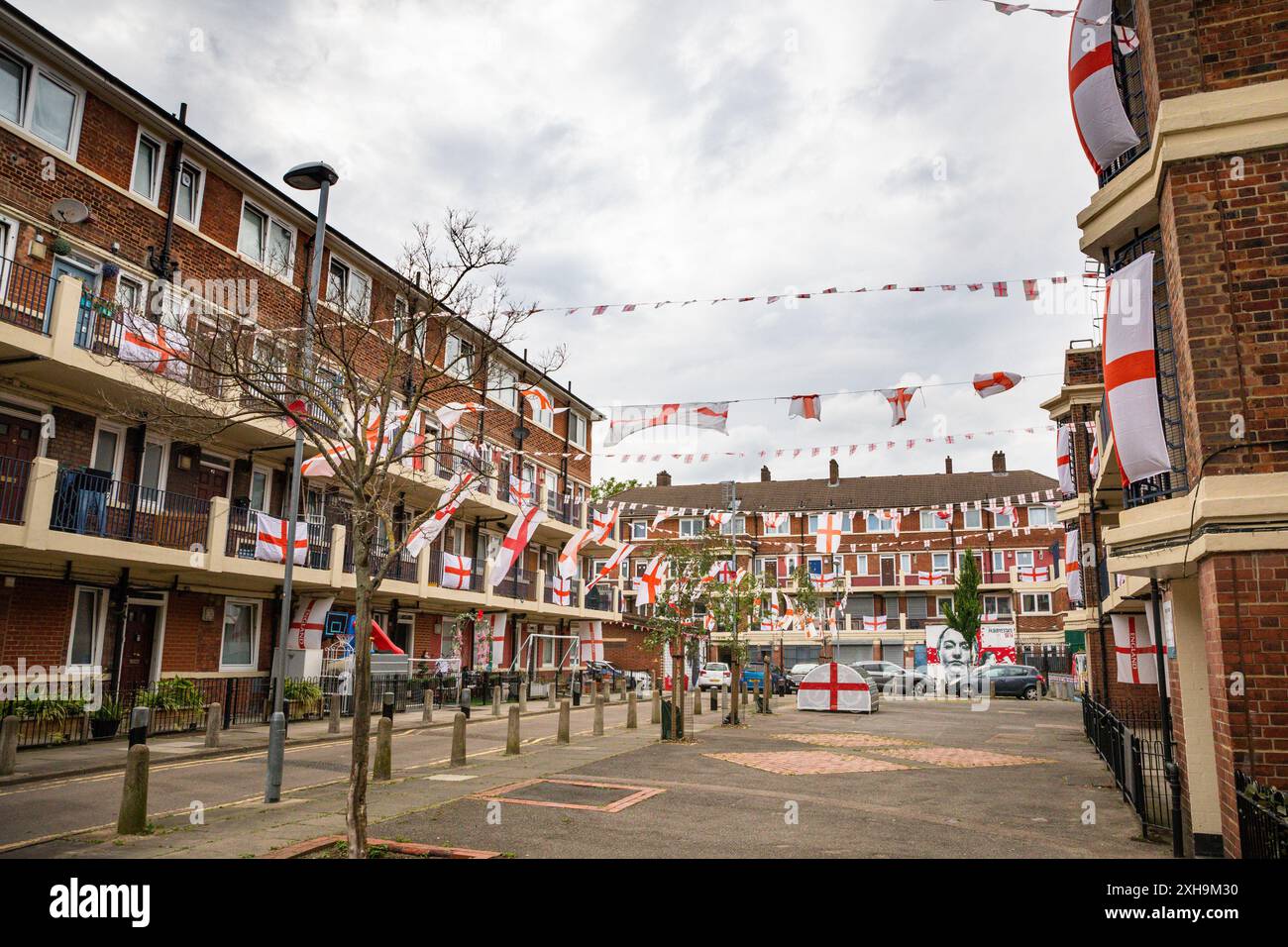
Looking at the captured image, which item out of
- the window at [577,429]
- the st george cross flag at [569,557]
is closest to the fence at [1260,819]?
the st george cross flag at [569,557]

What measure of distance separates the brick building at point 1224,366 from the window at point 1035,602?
49171 millimetres

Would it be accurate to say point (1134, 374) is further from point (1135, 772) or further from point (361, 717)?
point (361, 717)

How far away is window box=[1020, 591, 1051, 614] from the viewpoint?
2137 inches

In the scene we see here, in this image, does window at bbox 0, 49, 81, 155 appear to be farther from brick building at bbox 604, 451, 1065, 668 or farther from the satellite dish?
brick building at bbox 604, 451, 1065, 668

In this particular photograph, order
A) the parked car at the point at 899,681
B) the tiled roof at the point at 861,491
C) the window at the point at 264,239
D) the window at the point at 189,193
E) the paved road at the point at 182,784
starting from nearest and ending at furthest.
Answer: the paved road at the point at 182,784
the window at the point at 189,193
the window at the point at 264,239
the parked car at the point at 899,681
the tiled roof at the point at 861,491

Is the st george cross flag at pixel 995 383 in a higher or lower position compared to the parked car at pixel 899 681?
higher

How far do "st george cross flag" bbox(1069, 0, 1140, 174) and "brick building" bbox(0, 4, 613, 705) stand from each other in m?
7.54

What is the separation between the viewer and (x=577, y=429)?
40.6 metres

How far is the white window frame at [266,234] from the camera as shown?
20719mm

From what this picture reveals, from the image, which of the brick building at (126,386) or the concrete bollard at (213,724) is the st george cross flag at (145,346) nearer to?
the brick building at (126,386)

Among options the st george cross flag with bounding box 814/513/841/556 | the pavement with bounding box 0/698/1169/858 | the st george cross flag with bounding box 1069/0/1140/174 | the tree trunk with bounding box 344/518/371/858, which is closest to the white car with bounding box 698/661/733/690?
the st george cross flag with bounding box 814/513/841/556

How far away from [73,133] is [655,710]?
1866cm
